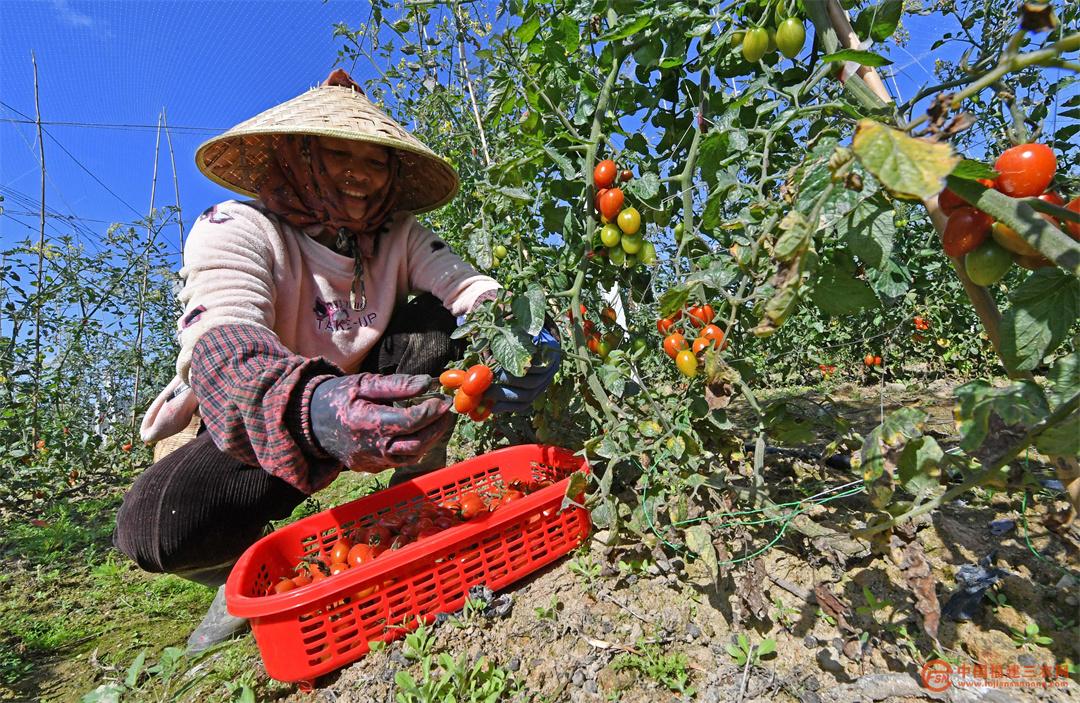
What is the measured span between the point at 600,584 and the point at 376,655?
0.50 m

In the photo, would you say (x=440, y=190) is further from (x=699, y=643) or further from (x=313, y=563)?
(x=699, y=643)

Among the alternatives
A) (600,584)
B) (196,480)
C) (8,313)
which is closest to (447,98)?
(196,480)

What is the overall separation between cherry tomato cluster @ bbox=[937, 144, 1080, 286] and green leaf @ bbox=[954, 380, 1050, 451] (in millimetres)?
113

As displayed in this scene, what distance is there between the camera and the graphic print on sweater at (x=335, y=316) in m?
1.61

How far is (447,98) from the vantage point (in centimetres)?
227

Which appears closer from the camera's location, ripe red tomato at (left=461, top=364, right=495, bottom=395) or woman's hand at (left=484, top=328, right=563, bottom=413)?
ripe red tomato at (left=461, top=364, right=495, bottom=395)

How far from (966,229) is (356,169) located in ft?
4.42

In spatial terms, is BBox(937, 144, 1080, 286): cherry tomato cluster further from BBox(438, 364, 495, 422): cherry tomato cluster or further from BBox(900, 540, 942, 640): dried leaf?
BBox(438, 364, 495, 422): cherry tomato cluster

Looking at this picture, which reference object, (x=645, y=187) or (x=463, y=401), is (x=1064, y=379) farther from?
(x=463, y=401)

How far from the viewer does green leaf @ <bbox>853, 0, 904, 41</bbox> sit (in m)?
0.79

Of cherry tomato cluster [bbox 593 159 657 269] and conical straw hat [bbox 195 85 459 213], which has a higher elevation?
conical straw hat [bbox 195 85 459 213]

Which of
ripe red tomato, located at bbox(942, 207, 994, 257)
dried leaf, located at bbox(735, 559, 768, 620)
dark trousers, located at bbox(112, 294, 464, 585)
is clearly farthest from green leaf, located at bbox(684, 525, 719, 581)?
dark trousers, located at bbox(112, 294, 464, 585)

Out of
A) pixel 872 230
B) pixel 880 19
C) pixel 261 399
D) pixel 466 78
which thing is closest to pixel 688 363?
pixel 872 230

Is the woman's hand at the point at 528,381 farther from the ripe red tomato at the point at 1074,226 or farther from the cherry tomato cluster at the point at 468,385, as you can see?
the ripe red tomato at the point at 1074,226
